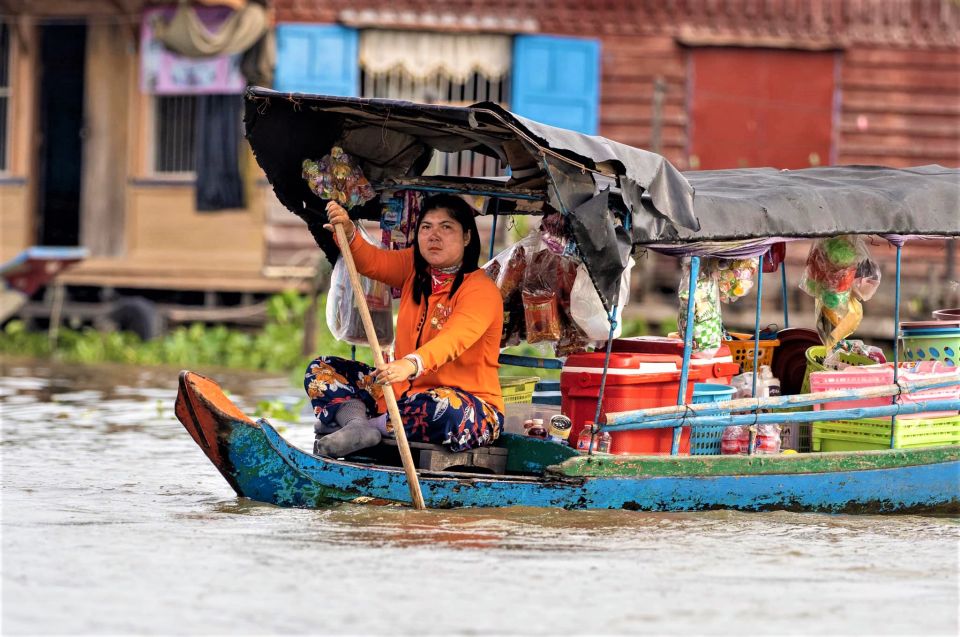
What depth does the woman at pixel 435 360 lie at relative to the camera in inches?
259

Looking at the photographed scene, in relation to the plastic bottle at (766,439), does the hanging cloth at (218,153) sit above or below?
above

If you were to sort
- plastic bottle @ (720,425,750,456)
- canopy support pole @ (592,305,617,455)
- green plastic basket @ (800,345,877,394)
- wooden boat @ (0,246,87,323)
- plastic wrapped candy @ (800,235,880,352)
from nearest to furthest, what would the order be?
canopy support pole @ (592,305,617,455)
plastic bottle @ (720,425,750,456)
plastic wrapped candy @ (800,235,880,352)
green plastic basket @ (800,345,877,394)
wooden boat @ (0,246,87,323)

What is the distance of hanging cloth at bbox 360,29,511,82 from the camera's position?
1464 cm

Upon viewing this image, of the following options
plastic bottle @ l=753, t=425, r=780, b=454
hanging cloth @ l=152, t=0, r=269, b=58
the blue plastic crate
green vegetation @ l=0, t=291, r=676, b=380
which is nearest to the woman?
the blue plastic crate

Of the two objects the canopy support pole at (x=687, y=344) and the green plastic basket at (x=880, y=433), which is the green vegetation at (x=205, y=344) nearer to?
the green plastic basket at (x=880, y=433)

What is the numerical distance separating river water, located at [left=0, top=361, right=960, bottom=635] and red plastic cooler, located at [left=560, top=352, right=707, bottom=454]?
1.28 ft

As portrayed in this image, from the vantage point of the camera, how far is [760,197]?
22.7ft

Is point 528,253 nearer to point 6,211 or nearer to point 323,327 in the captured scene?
point 323,327

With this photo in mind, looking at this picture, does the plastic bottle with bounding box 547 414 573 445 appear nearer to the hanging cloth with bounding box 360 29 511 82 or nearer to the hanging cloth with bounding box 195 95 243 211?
the hanging cloth with bounding box 360 29 511 82

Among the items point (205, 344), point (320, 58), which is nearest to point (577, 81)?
point (320, 58)

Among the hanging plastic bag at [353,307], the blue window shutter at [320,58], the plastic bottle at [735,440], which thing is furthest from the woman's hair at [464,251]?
the blue window shutter at [320,58]

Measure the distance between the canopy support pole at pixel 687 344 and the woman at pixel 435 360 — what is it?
81 centimetres

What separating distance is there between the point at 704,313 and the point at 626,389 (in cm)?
58

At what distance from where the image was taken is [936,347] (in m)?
7.66
